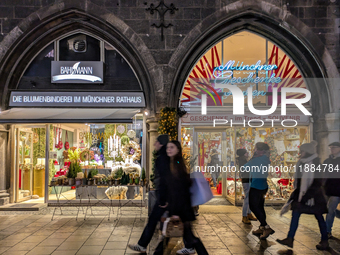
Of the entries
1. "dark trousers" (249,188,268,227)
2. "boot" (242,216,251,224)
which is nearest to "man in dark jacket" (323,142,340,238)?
"dark trousers" (249,188,268,227)

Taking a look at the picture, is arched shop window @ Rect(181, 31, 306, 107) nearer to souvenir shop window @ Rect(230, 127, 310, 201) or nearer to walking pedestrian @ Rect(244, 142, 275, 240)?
souvenir shop window @ Rect(230, 127, 310, 201)

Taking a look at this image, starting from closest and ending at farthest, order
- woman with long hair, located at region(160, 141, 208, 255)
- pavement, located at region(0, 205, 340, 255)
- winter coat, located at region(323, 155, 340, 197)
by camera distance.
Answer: woman with long hair, located at region(160, 141, 208, 255), pavement, located at region(0, 205, 340, 255), winter coat, located at region(323, 155, 340, 197)

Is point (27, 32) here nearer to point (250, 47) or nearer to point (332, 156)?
point (250, 47)

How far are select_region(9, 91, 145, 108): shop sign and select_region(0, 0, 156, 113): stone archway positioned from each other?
43cm

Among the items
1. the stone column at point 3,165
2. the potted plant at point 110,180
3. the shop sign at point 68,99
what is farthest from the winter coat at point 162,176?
the stone column at point 3,165

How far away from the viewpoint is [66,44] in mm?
10102

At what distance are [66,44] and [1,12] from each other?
1873 mm

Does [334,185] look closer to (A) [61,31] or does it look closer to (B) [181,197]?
(B) [181,197]

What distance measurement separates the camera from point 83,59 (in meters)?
10.0

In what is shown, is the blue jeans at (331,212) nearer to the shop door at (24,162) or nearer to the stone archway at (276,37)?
the stone archway at (276,37)

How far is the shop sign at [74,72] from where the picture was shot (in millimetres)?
9883

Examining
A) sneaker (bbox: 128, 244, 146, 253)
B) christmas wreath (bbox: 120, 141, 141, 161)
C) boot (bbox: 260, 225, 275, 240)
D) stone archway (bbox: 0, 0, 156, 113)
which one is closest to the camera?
sneaker (bbox: 128, 244, 146, 253)

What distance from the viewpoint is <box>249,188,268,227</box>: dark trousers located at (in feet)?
22.5

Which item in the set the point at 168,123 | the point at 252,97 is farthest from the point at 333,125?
the point at 168,123
